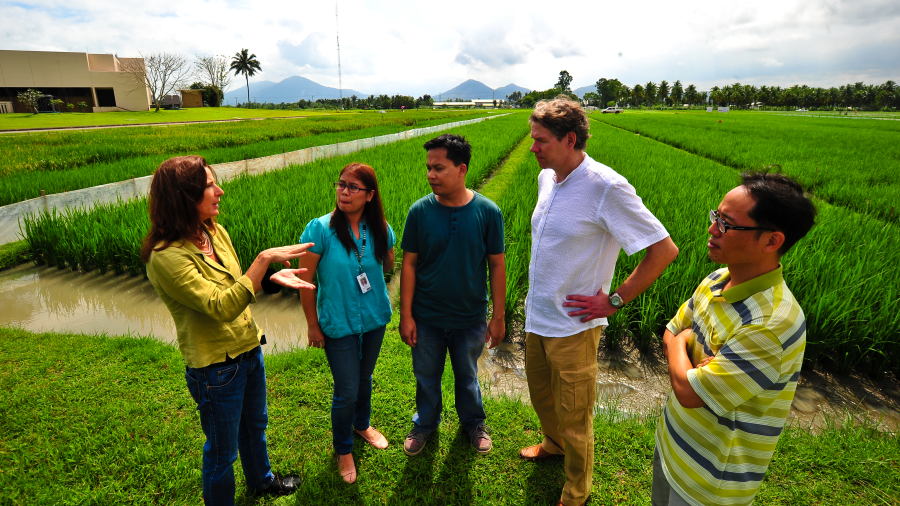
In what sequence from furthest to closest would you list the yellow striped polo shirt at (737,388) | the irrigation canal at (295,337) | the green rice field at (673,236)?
the green rice field at (673,236) < the irrigation canal at (295,337) < the yellow striped polo shirt at (737,388)

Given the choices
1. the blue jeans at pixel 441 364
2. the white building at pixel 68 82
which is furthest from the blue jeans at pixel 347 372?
the white building at pixel 68 82

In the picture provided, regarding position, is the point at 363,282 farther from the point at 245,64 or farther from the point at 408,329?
the point at 245,64

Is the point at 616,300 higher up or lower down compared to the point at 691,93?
lower down

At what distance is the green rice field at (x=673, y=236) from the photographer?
2.78m

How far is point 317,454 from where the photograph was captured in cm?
213

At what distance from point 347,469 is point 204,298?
3.86 feet

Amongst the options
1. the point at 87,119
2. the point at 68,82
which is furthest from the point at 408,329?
the point at 68,82

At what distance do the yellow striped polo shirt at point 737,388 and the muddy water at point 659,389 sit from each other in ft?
4.61

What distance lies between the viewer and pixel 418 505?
1877 millimetres

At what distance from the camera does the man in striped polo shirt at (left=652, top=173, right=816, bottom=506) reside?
38.0 inches

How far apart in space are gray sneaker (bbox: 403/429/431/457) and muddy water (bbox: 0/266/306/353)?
145 cm

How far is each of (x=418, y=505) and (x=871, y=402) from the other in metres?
2.96

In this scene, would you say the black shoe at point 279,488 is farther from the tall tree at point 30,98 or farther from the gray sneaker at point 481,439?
the tall tree at point 30,98

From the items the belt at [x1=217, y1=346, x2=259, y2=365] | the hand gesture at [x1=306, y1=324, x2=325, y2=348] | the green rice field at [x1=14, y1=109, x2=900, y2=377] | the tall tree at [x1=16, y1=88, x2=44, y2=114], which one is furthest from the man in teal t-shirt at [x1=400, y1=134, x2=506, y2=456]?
the tall tree at [x1=16, y1=88, x2=44, y2=114]
